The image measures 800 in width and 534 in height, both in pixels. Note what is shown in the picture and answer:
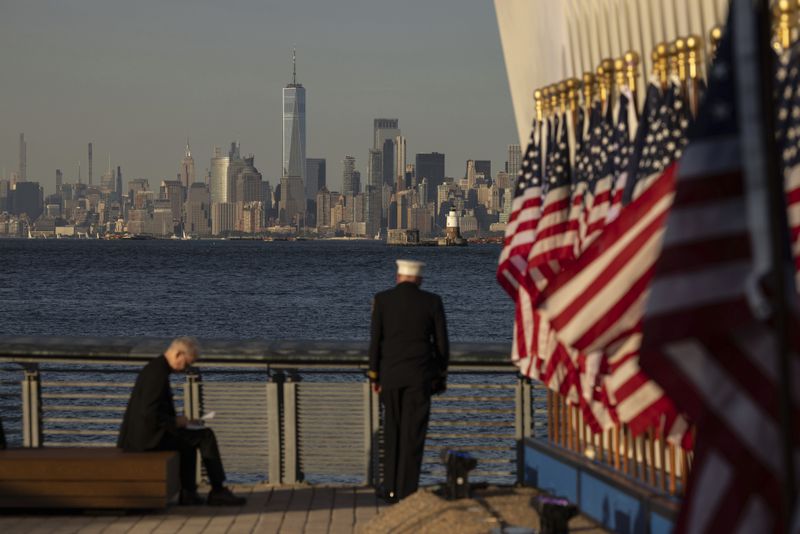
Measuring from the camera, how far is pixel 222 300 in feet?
305

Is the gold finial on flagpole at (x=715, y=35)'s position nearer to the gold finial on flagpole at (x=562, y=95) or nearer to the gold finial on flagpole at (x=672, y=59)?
the gold finial on flagpole at (x=672, y=59)

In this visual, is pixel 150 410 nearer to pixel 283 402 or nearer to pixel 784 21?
pixel 283 402

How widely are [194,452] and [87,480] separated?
89 cm

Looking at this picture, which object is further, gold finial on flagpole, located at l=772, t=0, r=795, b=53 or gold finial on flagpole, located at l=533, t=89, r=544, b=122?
gold finial on flagpole, located at l=533, t=89, r=544, b=122

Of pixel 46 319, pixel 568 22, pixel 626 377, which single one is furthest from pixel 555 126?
pixel 46 319

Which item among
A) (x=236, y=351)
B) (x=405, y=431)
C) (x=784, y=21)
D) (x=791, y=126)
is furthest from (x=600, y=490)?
(x=791, y=126)

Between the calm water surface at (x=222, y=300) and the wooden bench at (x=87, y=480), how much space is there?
46.0 m

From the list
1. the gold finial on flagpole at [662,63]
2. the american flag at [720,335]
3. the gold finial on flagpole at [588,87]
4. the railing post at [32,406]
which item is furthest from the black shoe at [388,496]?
the american flag at [720,335]

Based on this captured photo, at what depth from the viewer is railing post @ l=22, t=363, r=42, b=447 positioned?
1234 cm

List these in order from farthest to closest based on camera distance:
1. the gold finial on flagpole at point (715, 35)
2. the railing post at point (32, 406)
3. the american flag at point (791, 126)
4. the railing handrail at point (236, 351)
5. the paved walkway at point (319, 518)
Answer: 1. the railing post at point (32, 406)
2. the railing handrail at point (236, 351)
3. the paved walkway at point (319, 518)
4. the gold finial on flagpole at point (715, 35)
5. the american flag at point (791, 126)

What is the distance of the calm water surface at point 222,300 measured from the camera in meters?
70.2

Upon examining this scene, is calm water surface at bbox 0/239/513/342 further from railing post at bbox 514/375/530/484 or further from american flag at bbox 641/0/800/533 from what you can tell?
american flag at bbox 641/0/800/533

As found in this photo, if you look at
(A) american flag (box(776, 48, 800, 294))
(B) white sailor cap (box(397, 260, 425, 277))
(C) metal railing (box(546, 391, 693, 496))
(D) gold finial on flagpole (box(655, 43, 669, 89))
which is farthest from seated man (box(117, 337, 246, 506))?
(A) american flag (box(776, 48, 800, 294))

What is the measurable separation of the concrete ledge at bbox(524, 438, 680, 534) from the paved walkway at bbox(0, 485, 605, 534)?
154mm
